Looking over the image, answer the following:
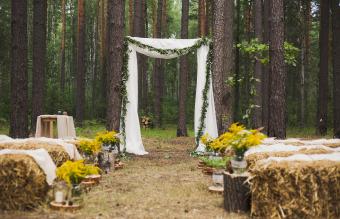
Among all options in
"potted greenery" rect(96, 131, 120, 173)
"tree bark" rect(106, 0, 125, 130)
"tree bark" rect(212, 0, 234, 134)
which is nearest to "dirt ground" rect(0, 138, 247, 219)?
"potted greenery" rect(96, 131, 120, 173)

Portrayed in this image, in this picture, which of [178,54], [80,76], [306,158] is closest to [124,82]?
[178,54]

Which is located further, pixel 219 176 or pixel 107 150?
pixel 107 150

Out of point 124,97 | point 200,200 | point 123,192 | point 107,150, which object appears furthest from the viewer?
point 124,97

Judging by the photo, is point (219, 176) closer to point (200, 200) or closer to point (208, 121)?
point (200, 200)

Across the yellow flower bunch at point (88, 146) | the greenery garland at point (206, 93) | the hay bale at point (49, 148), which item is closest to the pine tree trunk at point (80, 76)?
the greenery garland at point (206, 93)

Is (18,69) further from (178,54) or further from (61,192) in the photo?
(61,192)

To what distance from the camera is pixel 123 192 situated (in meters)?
6.55

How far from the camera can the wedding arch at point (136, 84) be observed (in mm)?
11336

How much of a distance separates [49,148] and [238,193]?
321cm

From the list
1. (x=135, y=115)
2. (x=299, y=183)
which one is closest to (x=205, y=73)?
(x=135, y=115)

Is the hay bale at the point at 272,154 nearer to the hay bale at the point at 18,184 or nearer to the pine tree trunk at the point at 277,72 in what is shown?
the hay bale at the point at 18,184

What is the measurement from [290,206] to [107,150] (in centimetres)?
449

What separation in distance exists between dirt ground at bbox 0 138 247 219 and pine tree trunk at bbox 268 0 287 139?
2123mm

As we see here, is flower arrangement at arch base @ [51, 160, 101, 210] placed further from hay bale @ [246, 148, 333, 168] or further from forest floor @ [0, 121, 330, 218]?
hay bale @ [246, 148, 333, 168]
